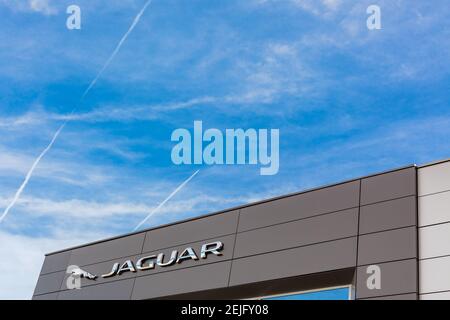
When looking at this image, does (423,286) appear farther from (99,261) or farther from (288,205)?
(99,261)

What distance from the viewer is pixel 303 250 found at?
492 inches

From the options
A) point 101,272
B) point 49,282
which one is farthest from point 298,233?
point 49,282

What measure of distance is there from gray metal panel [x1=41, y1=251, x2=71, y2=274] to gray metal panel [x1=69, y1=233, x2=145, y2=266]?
22cm

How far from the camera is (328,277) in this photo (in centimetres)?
1214

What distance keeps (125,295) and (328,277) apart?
15.8 ft

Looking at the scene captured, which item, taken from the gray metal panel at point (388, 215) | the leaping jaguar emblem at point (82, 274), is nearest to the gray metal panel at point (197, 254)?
the leaping jaguar emblem at point (82, 274)

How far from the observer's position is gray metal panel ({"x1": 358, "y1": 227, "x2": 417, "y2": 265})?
11156mm

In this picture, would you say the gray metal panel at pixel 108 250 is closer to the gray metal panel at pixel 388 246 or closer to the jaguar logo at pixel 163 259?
the jaguar logo at pixel 163 259

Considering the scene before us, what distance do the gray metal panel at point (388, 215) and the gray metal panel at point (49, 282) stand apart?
788cm

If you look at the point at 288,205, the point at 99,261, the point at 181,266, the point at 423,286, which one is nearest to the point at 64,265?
the point at 99,261

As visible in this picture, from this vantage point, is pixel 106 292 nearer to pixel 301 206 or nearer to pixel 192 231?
pixel 192 231

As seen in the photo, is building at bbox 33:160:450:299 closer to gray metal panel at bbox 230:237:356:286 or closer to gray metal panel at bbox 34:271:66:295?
gray metal panel at bbox 230:237:356:286

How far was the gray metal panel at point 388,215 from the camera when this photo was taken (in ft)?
37.8

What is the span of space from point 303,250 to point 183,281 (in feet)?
9.31
